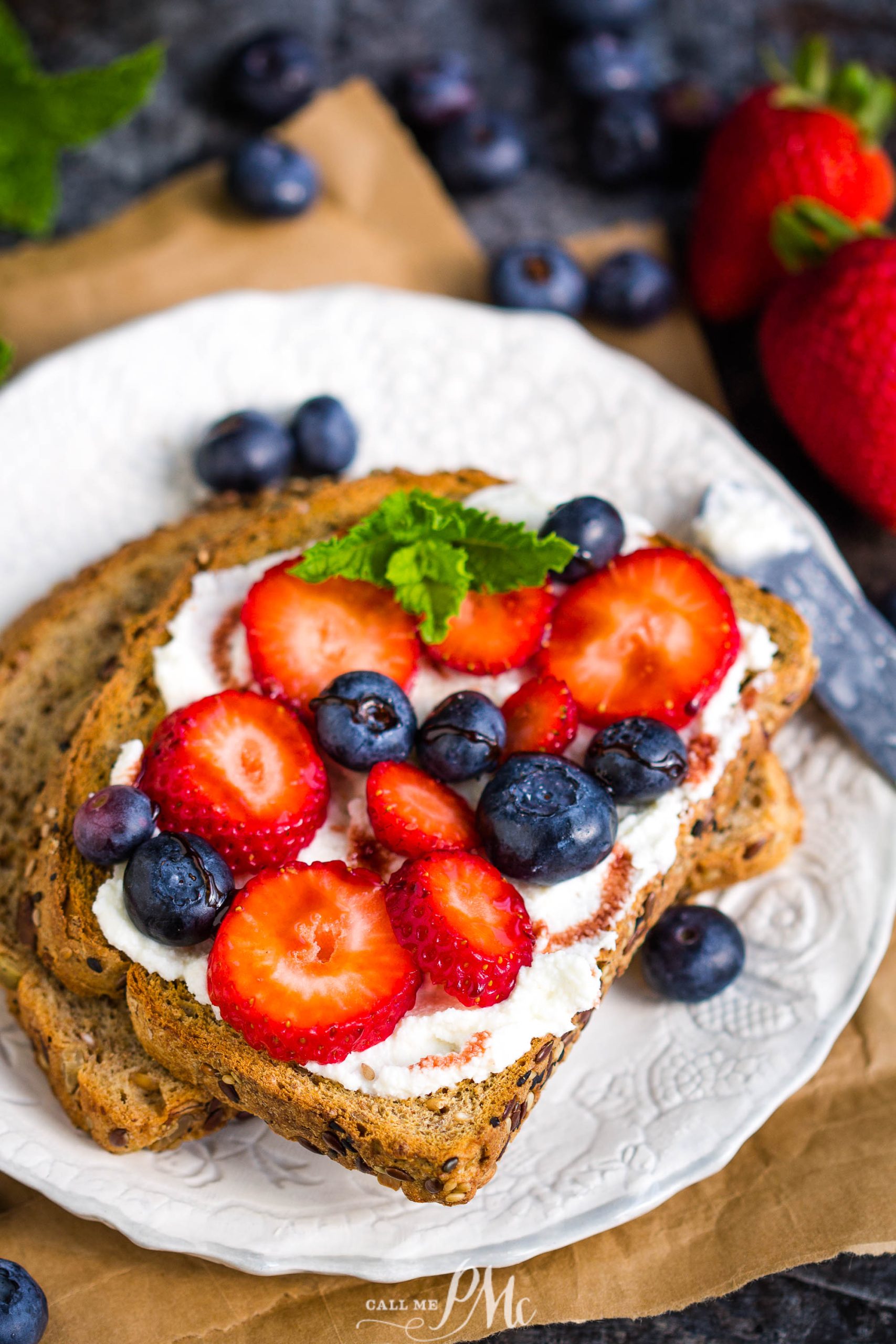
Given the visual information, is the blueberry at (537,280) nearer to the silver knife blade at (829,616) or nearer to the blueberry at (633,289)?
the blueberry at (633,289)

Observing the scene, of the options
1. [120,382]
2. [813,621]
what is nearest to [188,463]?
[120,382]

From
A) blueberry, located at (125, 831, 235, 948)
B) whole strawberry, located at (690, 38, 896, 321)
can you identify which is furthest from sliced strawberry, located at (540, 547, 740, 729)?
whole strawberry, located at (690, 38, 896, 321)

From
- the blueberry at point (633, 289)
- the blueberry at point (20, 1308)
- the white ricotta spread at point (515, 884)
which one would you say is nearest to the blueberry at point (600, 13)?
the blueberry at point (633, 289)

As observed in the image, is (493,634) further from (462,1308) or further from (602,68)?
(602,68)

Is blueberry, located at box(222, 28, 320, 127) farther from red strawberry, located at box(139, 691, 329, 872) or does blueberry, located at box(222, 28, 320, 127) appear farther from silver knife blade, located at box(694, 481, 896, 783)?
red strawberry, located at box(139, 691, 329, 872)

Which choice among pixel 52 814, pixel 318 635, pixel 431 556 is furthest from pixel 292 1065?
pixel 431 556
